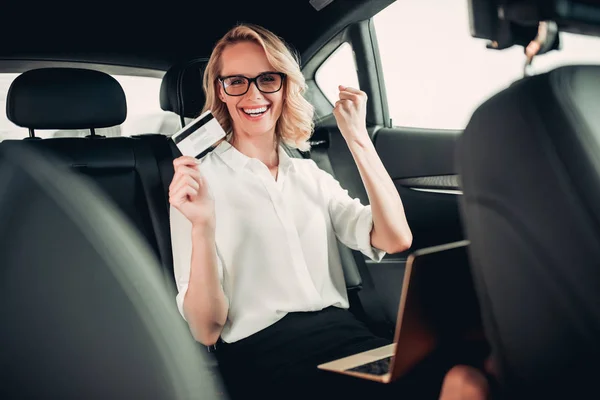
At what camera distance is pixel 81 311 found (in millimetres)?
648

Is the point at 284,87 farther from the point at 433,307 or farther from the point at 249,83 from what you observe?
the point at 433,307

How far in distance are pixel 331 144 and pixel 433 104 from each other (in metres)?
0.58

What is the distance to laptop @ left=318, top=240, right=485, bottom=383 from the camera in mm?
791

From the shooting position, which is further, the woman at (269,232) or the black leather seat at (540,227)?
the woman at (269,232)

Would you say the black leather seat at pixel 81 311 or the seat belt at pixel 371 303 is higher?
the black leather seat at pixel 81 311

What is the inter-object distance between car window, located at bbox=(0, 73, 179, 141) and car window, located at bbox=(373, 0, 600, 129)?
864 millimetres

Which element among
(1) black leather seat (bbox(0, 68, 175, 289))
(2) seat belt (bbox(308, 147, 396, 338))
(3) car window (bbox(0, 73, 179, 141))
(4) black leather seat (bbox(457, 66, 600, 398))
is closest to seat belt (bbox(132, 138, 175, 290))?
(1) black leather seat (bbox(0, 68, 175, 289))

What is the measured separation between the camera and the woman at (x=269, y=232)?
4.57 ft

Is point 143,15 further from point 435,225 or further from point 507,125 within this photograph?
point 507,125

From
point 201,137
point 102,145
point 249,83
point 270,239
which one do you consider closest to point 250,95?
point 249,83

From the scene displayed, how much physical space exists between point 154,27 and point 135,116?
0.61 metres

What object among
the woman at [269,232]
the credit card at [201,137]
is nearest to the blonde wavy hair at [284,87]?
the woman at [269,232]

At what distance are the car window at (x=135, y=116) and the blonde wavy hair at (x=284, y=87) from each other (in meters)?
0.30

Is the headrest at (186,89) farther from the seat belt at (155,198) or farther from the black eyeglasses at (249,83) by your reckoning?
the black eyeglasses at (249,83)
